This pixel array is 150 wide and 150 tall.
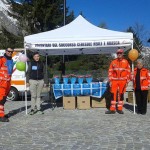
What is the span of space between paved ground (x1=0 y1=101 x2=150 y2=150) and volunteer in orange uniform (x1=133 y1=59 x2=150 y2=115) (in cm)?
38

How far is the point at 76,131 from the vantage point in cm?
933

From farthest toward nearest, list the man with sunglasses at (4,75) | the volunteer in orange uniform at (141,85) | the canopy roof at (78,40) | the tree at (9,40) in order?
the tree at (9,40) < the canopy roof at (78,40) < the volunteer in orange uniform at (141,85) < the man with sunglasses at (4,75)

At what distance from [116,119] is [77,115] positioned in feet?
5.07

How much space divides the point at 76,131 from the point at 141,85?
3666 mm

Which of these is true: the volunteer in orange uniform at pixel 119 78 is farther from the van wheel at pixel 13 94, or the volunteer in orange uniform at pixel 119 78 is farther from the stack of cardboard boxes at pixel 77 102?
the van wheel at pixel 13 94

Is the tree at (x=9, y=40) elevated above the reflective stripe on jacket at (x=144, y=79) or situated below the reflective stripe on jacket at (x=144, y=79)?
above

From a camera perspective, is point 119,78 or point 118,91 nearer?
point 119,78

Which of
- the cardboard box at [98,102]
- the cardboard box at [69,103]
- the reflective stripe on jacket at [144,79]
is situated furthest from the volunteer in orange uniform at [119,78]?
the cardboard box at [69,103]

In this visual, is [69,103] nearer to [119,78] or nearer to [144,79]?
[119,78]

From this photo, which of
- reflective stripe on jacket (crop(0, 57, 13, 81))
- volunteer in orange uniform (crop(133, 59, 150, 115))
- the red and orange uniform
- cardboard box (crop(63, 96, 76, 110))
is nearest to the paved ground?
volunteer in orange uniform (crop(133, 59, 150, 115))

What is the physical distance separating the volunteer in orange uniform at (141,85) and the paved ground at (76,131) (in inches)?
14.9

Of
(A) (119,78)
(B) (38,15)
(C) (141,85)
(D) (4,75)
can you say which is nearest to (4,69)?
(D) (4,75)

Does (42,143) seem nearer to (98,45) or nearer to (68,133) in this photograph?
(68,133)

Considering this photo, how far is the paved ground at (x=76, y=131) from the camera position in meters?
7.79
